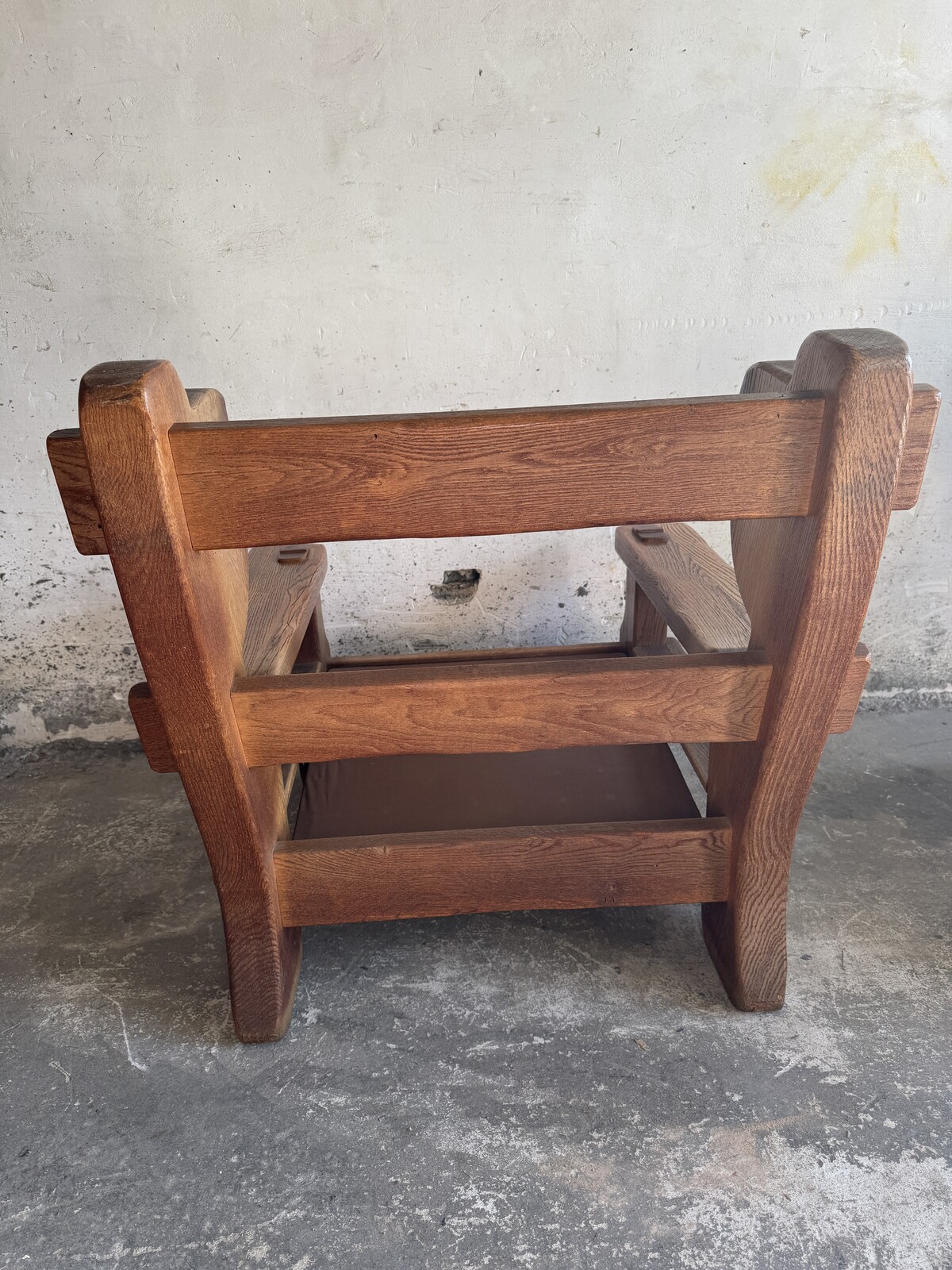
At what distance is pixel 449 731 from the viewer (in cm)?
131

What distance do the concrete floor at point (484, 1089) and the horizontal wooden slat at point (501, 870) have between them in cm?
22

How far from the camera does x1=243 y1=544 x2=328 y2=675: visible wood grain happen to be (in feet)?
4.79

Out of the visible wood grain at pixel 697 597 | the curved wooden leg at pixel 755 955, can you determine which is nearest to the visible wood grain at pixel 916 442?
the visible wood grain at pixel 697 597

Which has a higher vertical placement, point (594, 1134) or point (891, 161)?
point (891, 161)

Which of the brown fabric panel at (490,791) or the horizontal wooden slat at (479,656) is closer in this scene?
the brown fabric panel at (490,791)

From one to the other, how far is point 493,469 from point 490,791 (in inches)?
31.4

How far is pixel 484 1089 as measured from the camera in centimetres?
141

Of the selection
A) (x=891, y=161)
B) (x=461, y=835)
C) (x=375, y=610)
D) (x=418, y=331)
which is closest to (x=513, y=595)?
(x=375, y=610)

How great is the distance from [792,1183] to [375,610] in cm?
163

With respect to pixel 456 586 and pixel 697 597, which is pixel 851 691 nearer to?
pixel 697 597

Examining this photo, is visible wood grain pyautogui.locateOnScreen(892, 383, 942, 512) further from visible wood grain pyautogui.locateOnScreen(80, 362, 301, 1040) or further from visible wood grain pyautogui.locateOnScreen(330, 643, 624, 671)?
visible wood grain pyautogui.locateOnScreen(330, 643, 624, 671)

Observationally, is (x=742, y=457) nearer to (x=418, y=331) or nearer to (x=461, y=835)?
(x=461, y=835)

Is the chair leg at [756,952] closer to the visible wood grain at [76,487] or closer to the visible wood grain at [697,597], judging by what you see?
the visible wood grain at [697,597]

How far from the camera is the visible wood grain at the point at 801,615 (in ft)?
3.53
